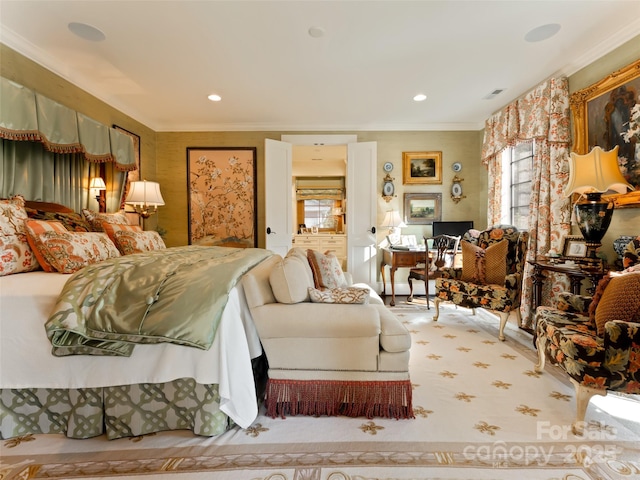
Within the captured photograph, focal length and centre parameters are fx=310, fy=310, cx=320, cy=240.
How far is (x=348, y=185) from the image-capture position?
4766mm

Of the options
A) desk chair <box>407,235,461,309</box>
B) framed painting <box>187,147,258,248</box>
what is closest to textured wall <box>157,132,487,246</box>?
framed painting <box>187,147,258,248</box>

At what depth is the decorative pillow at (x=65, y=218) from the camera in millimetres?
2369

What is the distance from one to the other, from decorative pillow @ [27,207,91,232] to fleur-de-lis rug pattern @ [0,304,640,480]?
5.00 ft

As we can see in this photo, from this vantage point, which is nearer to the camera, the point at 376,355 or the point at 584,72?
the point at 376,355

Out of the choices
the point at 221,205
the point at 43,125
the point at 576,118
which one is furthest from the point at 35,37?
the point at 576,118

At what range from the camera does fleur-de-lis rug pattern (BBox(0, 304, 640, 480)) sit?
1.38m

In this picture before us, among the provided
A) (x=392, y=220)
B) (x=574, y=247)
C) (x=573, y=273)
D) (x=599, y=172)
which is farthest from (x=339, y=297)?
(x=392, y=220)

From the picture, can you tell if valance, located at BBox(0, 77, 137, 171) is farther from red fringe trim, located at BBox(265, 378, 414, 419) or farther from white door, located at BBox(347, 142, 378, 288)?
white door, located at BBox(347, 142, 378, 288)

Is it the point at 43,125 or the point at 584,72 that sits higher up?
the point at 584,72

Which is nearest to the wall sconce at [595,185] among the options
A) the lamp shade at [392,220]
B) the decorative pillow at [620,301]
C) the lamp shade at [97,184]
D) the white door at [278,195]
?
the decorative pillow at [620,301]

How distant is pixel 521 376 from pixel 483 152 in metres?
3.29

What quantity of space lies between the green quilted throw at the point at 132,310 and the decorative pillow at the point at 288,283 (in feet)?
0.80

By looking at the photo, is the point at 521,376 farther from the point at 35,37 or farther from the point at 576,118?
the point at 35,37

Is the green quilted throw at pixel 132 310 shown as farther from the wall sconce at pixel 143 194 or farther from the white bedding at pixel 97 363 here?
the wall sconce at pixel 143 194
